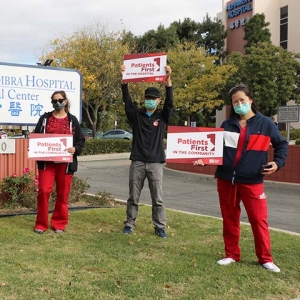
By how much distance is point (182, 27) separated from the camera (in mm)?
45562

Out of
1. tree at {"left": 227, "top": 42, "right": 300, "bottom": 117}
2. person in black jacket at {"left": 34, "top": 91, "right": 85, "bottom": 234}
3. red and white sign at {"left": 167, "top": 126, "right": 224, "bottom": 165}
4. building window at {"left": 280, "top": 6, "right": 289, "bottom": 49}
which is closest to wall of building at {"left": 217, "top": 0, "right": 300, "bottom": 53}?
building window at {"left": 280, "top": 6, "right": 289, "bottom": 49}

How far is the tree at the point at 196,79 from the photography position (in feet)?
112

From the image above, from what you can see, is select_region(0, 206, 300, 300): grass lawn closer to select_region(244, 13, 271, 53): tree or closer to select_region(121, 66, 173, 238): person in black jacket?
select_region(121, 66, 173, 238): person in black jacket

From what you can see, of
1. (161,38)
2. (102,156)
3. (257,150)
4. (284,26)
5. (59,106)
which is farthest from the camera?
(161,38)

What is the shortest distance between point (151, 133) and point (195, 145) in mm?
974

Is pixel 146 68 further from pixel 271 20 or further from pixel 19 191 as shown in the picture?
pixel 271 20

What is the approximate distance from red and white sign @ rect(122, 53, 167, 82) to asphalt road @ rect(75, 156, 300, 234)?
3.09 metres

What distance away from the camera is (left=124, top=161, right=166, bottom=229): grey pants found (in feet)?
18.6

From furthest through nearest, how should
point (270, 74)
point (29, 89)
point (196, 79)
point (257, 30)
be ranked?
point (257, 30), point (196, 79), point (270, 74), point (29, 89)

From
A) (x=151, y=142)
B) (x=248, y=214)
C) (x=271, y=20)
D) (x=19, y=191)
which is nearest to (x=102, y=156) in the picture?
(x=19, y=191)

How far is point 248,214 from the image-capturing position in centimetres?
446

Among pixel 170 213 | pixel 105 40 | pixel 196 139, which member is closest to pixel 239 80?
pixel 105 40

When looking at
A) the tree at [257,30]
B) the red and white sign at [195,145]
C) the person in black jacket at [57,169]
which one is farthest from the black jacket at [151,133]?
the tree at [257,30]

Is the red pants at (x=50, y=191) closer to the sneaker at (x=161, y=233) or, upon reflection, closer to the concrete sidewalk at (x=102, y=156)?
the sneaker at (x=161, y=233)
